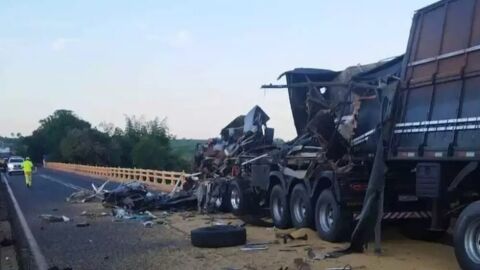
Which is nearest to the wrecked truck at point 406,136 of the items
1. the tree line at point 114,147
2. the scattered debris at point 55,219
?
the scattered debris at point 55,219

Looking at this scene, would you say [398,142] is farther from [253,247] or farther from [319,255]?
[253,247]

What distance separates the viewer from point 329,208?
41.1ft

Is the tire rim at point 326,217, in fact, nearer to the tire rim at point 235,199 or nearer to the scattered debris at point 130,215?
the tire rim at point 235,199

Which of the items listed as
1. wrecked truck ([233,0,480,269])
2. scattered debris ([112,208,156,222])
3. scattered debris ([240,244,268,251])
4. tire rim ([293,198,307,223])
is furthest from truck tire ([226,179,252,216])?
scattered debris ([240,244,268,251])

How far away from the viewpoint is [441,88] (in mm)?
9703

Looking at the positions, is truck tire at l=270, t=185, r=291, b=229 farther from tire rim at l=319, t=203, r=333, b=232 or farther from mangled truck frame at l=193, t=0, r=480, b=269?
tire rim at l=319, t=203, r=333, b=232

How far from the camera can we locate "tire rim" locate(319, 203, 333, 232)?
12.4m

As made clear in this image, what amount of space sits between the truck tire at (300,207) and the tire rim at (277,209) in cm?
72

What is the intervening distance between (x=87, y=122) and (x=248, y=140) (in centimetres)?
12743

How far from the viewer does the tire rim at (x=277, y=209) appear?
15.1 m

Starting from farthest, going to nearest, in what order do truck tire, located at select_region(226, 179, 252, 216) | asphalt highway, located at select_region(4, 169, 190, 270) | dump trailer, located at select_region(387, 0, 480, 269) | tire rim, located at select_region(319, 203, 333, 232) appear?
truck tire, located at select_region(226, 179, 252, 216) < tire rim, located at select_region(319, 203, 333, 232) < asphalt highway, located at select_region(4, 169, 190, 270) < dump trailer, located at select_region(387, 0, 480, 269)

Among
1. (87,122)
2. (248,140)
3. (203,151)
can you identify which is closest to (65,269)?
(248,140)

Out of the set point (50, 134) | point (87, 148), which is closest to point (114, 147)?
point (87, 148)

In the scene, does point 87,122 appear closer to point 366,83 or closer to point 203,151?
point 203,151
